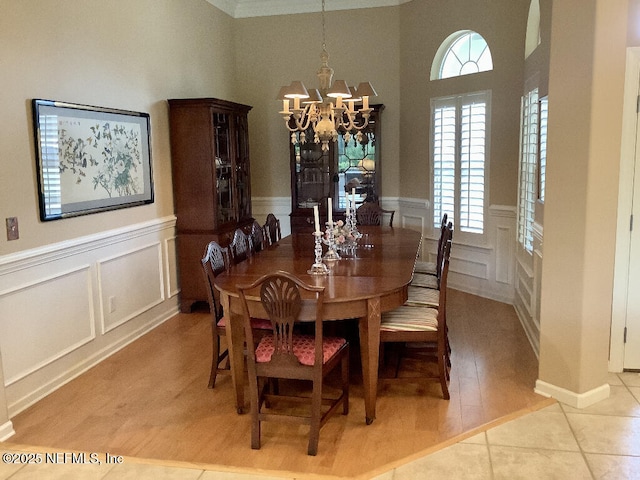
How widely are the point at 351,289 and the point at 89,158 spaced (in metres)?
2.26

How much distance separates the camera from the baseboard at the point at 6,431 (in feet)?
10.1

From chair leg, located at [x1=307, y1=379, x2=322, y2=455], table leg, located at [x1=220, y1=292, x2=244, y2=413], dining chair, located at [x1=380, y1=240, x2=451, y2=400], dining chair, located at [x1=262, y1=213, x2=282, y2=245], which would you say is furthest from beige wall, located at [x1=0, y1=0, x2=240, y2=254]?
dining chair, located at [x1=380, y1=240, x2=451, y2=400]

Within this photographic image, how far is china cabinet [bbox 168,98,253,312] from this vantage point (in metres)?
5.26

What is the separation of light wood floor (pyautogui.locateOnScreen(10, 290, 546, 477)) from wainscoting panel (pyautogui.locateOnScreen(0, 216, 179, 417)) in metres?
0.17

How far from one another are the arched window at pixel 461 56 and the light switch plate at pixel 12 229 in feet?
A: 14.7

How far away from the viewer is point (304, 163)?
261 inches

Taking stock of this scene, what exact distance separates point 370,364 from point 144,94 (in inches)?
124

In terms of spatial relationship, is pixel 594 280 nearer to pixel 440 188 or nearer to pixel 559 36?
Result: pixel 559 36

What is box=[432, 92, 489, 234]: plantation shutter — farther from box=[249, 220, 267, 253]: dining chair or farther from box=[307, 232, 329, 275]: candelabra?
box=[307, 232, 329, 275]: candelabra

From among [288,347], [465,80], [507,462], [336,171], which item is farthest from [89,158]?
[465,80]

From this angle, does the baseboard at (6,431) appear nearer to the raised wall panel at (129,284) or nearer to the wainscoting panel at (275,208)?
the raised wall panel at (129,284)

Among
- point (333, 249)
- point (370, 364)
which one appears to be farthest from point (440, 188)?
point (370, 364)

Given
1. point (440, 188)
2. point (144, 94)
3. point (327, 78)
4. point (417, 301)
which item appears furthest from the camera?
point (440, 188)

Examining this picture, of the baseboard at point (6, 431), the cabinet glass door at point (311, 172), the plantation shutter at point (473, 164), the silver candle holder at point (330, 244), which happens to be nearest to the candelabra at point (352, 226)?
the silver candle holder at point (330, 244)
